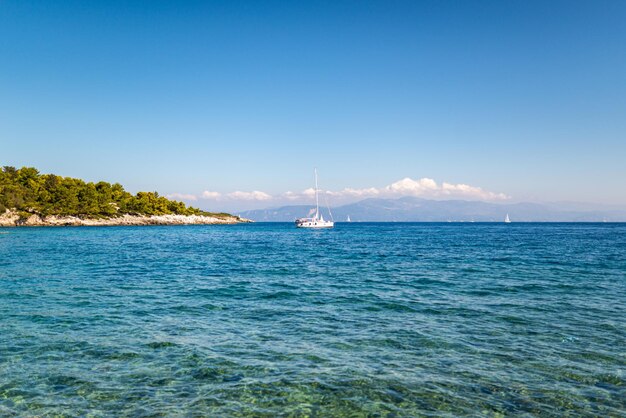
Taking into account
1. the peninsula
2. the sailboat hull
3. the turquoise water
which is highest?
the peninsula

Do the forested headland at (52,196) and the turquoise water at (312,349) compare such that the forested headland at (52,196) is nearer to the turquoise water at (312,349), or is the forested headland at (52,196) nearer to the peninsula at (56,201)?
the peninsula at (56,201)

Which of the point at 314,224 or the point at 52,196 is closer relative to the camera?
the point at 52,196

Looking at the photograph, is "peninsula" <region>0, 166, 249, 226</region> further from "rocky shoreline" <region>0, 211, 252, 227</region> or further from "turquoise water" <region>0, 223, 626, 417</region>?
"turquoise water" <region>0, 223, 626, 417</region>

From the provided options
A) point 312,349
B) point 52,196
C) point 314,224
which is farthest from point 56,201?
point 312,349

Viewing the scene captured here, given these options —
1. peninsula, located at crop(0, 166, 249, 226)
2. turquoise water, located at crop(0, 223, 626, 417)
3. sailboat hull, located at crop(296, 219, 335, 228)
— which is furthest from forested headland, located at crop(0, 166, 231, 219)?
turquoise water, located at crop(0, 223, 626, 417)

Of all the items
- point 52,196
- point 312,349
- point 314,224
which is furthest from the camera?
point 314,224

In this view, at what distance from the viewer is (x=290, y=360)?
479 inches

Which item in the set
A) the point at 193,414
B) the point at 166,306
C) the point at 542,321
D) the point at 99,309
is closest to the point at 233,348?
the point at 193,414

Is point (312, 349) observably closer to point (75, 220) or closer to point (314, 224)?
point (314, 224)

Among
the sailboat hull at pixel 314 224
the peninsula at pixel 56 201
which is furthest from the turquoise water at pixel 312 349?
the sailboat hull at pixel 314 224

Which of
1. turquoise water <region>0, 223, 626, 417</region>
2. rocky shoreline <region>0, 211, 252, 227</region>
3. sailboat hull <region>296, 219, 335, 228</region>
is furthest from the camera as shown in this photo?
sailboat hull <region>296, 219, 335, 228</region>

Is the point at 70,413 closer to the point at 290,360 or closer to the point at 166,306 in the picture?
the point at 290,360

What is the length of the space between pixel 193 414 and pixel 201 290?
16851 mm

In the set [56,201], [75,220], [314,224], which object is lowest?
[314,224]
